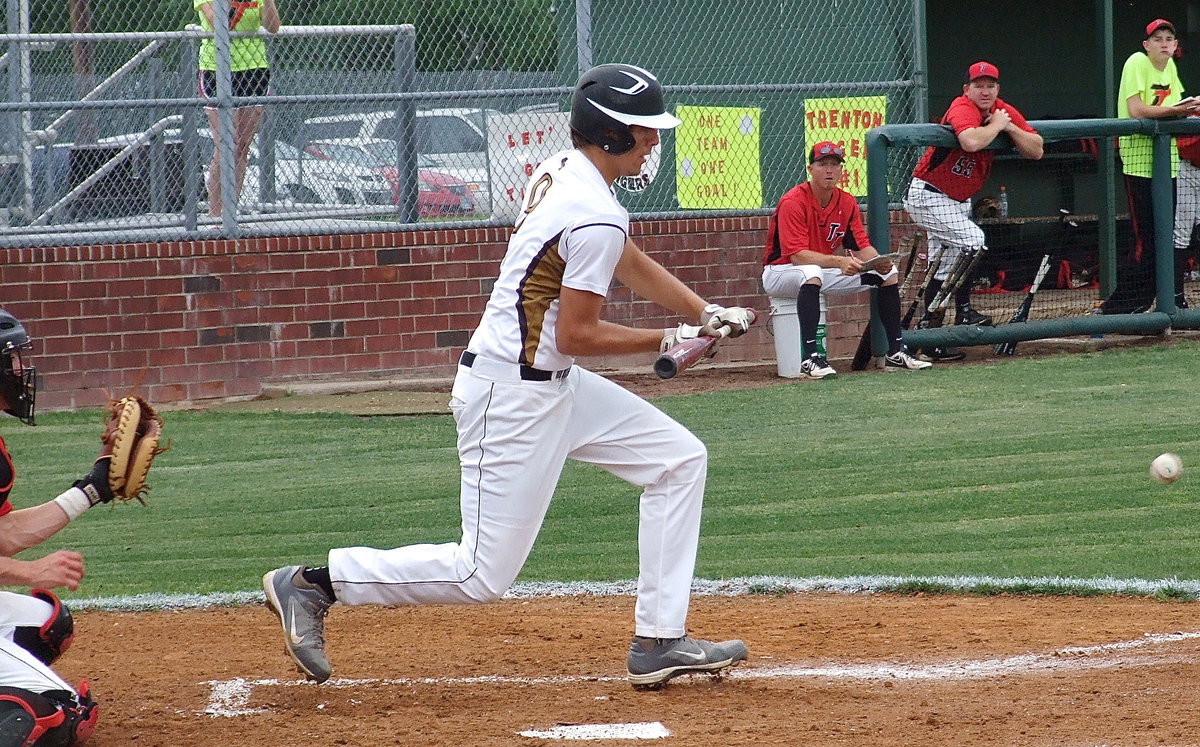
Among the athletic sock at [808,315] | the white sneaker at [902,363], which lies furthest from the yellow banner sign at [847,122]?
the athletic sock at [808,315]

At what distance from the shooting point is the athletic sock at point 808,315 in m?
10.6

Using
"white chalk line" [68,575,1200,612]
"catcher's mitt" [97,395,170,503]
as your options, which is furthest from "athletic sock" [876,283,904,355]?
"catcher's mitt" [97,395,170,503]

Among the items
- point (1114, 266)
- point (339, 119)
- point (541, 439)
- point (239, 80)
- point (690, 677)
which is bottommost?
point (690, 677)

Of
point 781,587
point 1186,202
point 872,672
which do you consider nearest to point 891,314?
point 1186,202

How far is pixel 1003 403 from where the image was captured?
9.52 m

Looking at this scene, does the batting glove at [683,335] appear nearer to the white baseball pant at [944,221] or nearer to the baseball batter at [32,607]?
the baseball batter at [32,607]

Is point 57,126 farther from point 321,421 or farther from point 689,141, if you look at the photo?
point 689,141

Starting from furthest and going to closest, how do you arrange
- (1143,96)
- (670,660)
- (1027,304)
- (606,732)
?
(1143,96)
(1027,304)
(670,660)
(606,732)

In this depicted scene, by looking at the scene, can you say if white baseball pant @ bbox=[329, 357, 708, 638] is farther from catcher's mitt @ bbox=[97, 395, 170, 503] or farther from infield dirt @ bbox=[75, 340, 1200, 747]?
catcher's mitt @ bbox=[97, 395, 170, 503]

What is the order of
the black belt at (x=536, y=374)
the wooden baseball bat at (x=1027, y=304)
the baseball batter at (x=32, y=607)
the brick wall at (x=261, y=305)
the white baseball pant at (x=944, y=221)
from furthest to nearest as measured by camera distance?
1. the wooden baseball bat at (x=1027, y=304)
2. the white baseball pant at (x=944, y=221)
3. the brick wall at (x=261, y=305)
4. the black belt at (x=536, y=374)
5. the baseball batter at (x=32, y=607)

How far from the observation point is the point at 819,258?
10.7m

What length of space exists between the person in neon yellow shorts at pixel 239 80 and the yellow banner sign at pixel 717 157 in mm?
3162

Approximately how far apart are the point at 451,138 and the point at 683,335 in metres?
7.42

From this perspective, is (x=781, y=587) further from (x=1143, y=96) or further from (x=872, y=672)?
(x=1143, y=96)
